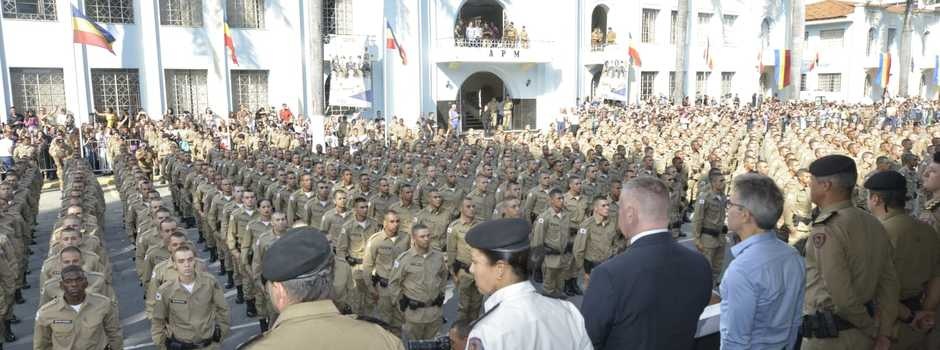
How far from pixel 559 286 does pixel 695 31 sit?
101ft

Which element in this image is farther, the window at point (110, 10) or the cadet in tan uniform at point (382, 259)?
the window at point (110, 10)

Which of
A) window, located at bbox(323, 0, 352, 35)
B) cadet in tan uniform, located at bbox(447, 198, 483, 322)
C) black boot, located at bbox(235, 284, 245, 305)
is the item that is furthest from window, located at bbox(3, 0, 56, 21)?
cadet in tan uniform, located at bbox(447, 198, 483, 322)

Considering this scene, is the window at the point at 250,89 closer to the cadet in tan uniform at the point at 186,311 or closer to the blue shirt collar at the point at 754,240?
the cadet in tan uniform at the point at 186,311

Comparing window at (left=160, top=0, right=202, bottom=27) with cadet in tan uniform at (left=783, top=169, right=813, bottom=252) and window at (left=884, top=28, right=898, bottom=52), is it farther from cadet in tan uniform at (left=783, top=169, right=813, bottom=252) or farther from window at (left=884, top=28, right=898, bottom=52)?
window at (left=884, top=28, right=898, bottom=52)

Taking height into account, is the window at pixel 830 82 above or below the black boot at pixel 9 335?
above

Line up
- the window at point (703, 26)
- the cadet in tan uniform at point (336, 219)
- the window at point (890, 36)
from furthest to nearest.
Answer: the window at point (890, 36) < the window at point (703, 26) < the cadet in tan uniform at point (336, 219)

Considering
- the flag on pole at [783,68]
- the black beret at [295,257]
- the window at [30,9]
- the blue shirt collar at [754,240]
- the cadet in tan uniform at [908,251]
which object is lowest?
the cadet in tan uniform at [908,251]

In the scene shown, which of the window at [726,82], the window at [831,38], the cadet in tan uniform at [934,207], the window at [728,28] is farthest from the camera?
the window at [831,38]

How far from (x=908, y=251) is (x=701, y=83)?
34.8 m

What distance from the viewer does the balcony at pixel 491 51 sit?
1089 inches

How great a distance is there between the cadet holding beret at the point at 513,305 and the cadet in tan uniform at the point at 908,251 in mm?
2559

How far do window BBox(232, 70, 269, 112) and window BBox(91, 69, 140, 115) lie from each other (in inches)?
129

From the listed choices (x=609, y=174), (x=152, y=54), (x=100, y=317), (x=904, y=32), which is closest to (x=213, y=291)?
(x=100, y=317)

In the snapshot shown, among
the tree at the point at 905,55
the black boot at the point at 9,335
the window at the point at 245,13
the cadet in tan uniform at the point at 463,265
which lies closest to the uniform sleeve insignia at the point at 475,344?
the cadet in tan uniform at the point at 463,265
